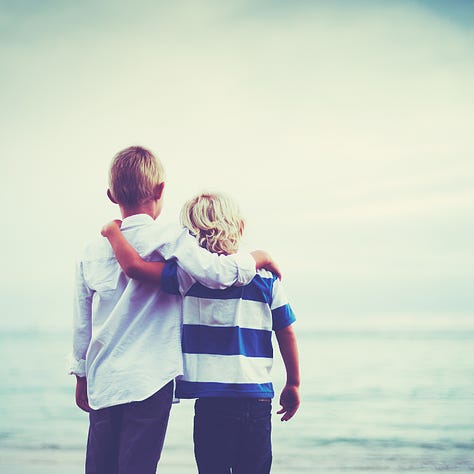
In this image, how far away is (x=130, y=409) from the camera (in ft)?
4.72

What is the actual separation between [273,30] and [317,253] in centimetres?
1107

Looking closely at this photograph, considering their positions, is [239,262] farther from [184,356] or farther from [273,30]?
[273,30]

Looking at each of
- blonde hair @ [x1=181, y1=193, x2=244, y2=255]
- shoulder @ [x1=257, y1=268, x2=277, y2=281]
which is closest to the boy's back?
blonde hair @ [x1=181, y1=193, x2=244, y2=255]

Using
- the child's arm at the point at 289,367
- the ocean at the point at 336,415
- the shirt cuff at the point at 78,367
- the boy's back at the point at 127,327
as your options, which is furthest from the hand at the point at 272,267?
the ocean at the point at 336,415

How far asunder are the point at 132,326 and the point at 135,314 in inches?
1.2

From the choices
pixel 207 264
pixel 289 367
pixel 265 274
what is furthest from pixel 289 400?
pixel 207 264

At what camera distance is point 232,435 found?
5.02 ft

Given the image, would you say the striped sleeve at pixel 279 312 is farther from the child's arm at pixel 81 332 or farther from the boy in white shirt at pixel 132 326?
the child's arm at pixel 81 332

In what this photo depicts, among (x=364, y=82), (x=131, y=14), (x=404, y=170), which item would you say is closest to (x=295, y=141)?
(x=364, y=82)

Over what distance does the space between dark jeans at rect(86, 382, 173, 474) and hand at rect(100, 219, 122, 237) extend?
0.38 metres

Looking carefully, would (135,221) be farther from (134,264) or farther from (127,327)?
(127,327)

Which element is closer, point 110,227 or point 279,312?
point 110,227

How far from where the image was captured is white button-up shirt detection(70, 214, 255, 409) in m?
1.43

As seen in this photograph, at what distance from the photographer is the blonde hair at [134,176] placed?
151 centimetres
